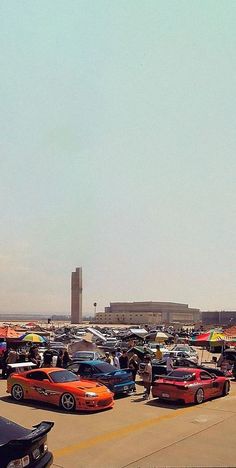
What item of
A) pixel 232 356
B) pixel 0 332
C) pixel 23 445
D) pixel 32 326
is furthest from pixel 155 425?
pixel 32 326

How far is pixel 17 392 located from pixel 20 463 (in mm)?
8820

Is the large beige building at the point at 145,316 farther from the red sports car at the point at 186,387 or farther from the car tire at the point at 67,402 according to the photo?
the car tire at the point at 67,402

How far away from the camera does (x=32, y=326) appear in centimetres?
6200

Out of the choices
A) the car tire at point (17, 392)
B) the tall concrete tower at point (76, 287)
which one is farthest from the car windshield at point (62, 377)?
the tall concrete tower at point (76, 287)

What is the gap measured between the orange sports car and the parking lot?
0.89 feet

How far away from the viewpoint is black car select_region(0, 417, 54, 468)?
6.20 meters

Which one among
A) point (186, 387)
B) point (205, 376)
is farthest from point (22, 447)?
point (205, 376)

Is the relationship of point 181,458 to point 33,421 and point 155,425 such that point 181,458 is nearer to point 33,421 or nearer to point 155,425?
point 155,425

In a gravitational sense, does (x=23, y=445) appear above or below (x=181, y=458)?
above

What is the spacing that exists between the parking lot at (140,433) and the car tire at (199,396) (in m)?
0.18

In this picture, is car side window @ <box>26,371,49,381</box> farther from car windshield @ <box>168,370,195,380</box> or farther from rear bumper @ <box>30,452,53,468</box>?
rear bumper @ <box>30,452,53,468</box>

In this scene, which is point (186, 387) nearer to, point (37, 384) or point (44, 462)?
point (37, 384)

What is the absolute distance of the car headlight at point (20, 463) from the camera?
6.14m

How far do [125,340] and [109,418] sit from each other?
113 ft
